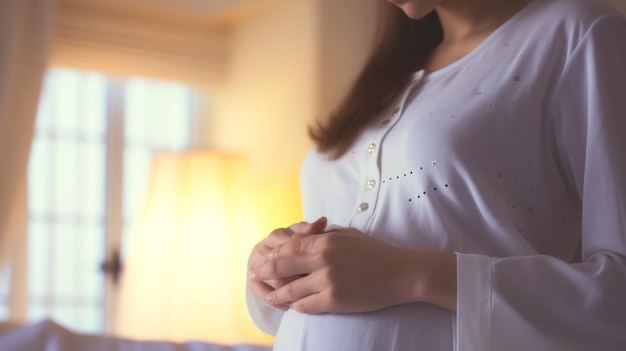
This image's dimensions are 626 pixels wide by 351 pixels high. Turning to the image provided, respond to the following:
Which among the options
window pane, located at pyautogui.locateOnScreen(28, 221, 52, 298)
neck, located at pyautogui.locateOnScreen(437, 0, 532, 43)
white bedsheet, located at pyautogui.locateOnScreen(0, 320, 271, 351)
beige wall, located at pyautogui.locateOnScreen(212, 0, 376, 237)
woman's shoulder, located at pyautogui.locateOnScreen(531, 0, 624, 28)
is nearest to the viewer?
woman's shoulder, located at pyautogui.locateOnScreen(531, 0, 624, 28)

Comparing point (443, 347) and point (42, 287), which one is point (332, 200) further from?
point (42, 287)

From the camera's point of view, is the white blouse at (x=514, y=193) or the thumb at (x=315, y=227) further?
the thumb at (x=315, y=227)

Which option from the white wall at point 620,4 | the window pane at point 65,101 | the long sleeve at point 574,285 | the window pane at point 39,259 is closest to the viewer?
the long sleeve at point 574,285

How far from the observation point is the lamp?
10.2 feet

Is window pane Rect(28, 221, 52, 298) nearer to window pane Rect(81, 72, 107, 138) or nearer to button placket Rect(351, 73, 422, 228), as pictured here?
window pane Rect(81, 72, 107, 138)

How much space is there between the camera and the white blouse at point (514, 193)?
2.85 ft

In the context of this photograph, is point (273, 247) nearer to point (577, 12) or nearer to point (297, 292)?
point (297, 292)

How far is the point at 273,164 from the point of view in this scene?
10.9 ft

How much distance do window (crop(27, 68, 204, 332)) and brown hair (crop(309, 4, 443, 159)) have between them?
2.19 metres

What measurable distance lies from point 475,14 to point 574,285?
1.29 ft

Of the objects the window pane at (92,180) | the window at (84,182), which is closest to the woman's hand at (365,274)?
the window at (84,182)

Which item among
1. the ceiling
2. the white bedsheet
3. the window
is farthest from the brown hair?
the window

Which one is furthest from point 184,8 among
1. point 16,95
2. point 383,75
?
point 383,75

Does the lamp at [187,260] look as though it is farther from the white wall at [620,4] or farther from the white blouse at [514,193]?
the white blouse at [514,193]
